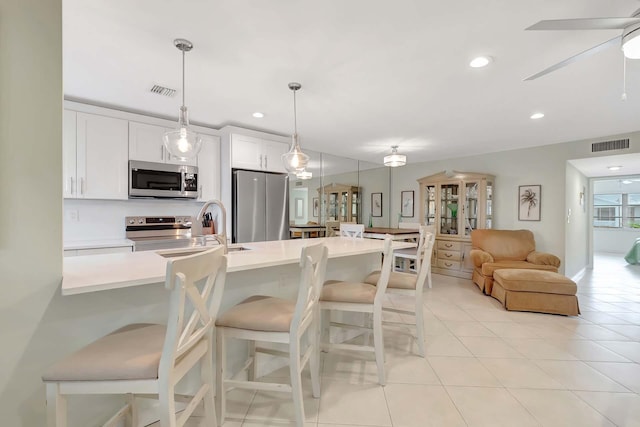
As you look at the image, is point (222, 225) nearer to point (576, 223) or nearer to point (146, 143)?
point (146, 143)

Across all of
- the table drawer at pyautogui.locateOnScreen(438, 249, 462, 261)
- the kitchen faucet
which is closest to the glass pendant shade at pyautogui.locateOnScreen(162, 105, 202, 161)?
the kitchen faucet

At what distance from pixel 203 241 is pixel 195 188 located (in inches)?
64.9

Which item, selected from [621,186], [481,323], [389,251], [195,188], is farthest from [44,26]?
[621,186]

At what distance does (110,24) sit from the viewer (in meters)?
1.75

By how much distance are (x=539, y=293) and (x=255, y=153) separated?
3960mm

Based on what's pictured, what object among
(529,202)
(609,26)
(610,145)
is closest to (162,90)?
(609,26)

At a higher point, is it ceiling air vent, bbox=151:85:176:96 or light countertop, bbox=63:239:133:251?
ceiling air vent, bbox=151:85:176:96

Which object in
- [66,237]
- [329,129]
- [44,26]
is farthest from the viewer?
[329,129]

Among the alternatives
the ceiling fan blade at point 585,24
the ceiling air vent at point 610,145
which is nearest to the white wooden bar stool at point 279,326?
the ceiling fan blade at point 585,24

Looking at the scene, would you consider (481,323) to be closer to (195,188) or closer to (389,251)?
(389,251)

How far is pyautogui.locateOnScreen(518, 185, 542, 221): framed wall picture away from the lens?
4.88 meters

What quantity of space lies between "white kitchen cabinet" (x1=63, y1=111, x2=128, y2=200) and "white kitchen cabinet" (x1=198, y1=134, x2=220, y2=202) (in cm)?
82

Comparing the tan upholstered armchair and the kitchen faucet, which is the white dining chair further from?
the tan upholstered armchair

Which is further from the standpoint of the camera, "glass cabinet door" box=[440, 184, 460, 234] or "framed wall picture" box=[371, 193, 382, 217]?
"framed wall picture" box=[371, 193, 382, 217]
